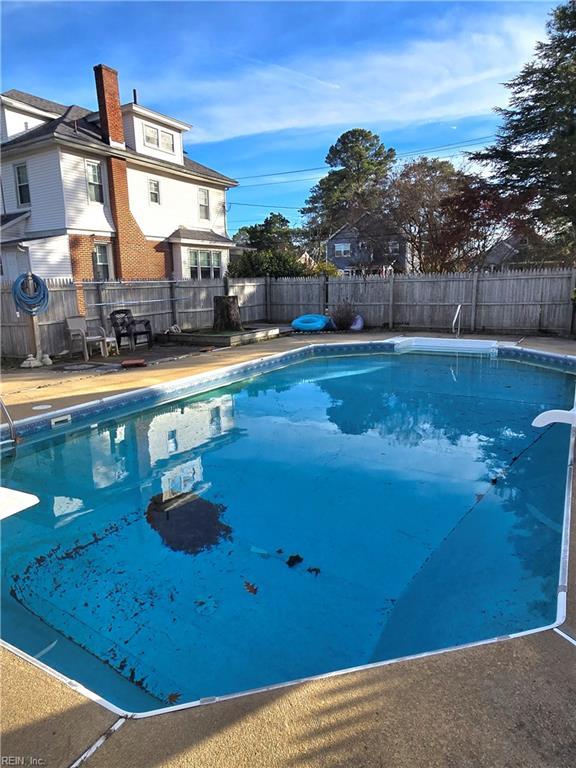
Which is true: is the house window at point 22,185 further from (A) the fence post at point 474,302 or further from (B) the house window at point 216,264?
(A) the fence post at point 474,302

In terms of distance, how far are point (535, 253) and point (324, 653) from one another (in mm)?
21723

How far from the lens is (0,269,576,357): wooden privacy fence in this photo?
10.8 metres

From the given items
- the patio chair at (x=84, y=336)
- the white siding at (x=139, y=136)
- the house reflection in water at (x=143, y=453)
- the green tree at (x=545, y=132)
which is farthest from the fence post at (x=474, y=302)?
the white siding at (x=139, y=136)

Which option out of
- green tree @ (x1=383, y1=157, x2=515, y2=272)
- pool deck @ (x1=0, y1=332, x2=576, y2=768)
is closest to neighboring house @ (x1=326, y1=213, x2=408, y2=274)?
green tree @ (x1=383, y1=157, x2=515, y2=272)

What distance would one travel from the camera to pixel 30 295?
9633mm

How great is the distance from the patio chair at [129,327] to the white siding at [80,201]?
4719 mm

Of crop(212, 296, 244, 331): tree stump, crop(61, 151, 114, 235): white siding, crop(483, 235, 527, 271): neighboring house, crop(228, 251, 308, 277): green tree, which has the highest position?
crop(61, 151, 114, 235): white siding

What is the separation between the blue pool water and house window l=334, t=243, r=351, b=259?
3081cm

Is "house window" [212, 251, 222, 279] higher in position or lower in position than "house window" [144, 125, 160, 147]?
lower

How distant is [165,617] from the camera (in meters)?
3.07

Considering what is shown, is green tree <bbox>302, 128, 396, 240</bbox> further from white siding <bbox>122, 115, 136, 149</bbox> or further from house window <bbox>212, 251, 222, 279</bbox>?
white siding <bbox>122, 115, 136, 149</bbox>

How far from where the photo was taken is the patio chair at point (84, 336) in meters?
10.7

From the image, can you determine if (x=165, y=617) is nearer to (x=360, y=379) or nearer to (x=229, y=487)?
(x=229, y=487)

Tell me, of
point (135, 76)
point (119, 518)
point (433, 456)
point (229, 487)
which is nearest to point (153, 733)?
point (119, 518)
